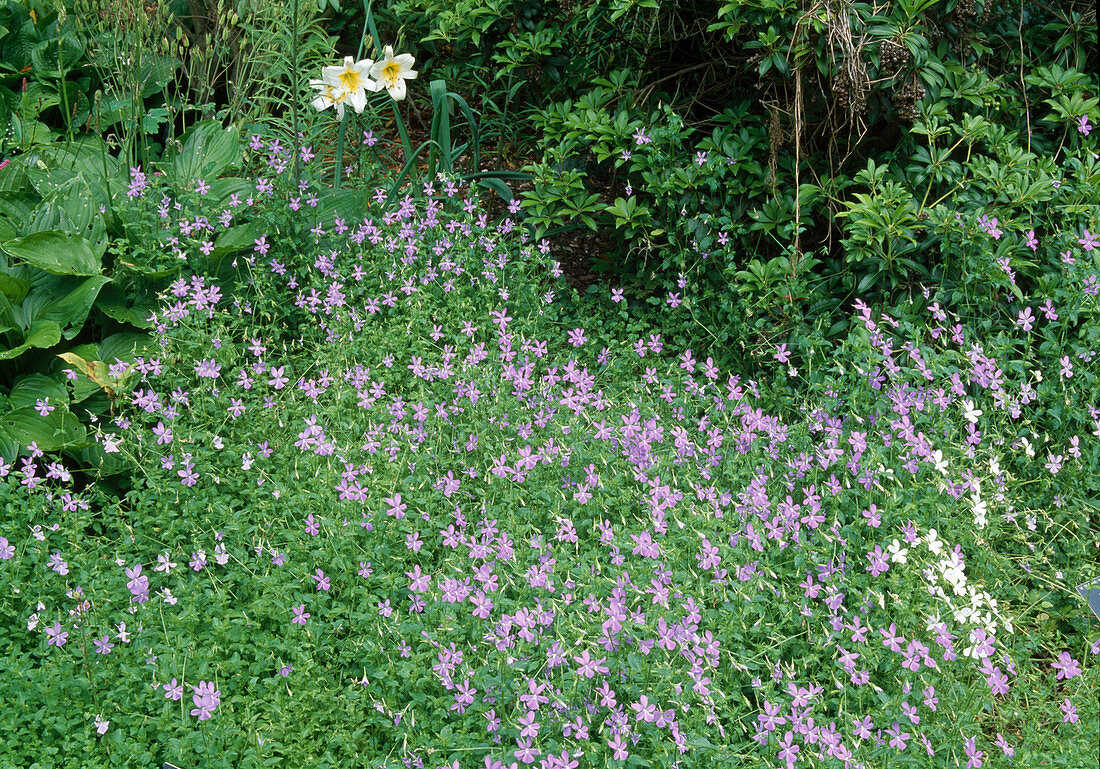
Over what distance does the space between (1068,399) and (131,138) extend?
367cm

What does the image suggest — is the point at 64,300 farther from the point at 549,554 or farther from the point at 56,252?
the point at 549,554

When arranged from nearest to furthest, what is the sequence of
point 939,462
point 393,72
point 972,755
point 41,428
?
point 972,755, point 939,462, point 41,428, point 393,72

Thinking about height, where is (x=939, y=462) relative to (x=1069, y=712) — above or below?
above

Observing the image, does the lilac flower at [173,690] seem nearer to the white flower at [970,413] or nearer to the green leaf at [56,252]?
the green leaf at [56,252]

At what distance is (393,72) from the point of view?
4.05 m

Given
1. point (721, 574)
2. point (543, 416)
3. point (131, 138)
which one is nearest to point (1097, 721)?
point (721, 574)

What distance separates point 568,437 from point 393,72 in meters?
2.08

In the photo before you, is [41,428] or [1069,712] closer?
[1069,712]

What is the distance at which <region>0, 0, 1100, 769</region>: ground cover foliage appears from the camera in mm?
2129

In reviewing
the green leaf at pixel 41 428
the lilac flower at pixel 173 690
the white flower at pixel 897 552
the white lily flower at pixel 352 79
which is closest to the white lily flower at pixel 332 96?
the white lily flower at pixel 352 79

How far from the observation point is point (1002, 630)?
257 centimetres

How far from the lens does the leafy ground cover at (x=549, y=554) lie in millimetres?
2074

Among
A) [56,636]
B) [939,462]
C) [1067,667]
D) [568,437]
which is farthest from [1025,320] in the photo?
[56,636]

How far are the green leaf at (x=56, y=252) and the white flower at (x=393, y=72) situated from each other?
137 cm
